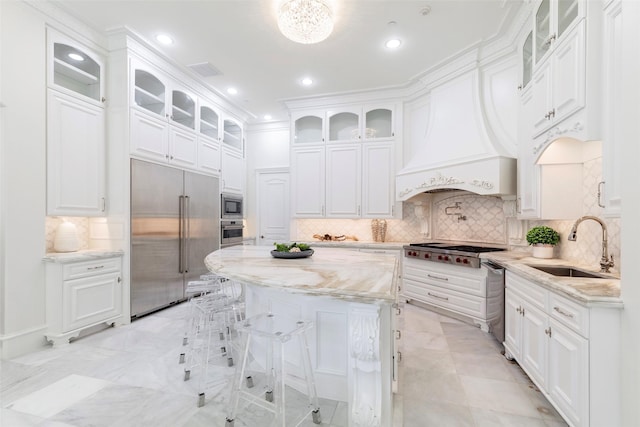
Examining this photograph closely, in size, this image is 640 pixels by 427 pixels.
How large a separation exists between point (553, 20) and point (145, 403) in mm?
4056

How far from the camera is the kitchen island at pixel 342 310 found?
140 cm

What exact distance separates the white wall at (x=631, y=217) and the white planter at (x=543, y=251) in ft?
4.73

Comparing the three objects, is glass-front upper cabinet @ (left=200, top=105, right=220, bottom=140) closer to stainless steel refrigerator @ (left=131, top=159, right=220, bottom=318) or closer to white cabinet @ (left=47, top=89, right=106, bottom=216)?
stainless steel refrigerator @ (left=131, top=159, right=220, bottom=318)

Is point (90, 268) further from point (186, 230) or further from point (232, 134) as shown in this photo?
point (232, 134)

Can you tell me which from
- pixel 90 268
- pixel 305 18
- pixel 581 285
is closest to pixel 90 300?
pixel 90 268

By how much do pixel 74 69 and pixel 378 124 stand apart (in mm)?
4045

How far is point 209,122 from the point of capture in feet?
16.6

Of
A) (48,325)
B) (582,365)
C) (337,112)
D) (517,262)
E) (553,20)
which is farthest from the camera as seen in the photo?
(337,112)

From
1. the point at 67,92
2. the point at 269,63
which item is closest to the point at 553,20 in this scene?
the point at 269,63

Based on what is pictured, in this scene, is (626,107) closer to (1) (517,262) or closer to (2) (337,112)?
(1) (517,262)

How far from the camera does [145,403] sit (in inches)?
79.9

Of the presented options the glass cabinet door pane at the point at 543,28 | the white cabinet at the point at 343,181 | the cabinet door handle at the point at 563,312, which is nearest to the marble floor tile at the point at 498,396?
the cabinet door handle at the point at 563,312

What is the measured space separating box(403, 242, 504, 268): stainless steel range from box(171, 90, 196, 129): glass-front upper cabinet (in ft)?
12.3

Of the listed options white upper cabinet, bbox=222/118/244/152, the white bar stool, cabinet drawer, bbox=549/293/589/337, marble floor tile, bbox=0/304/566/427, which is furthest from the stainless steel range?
white upper cabinet, bbox=222/118/244/152
